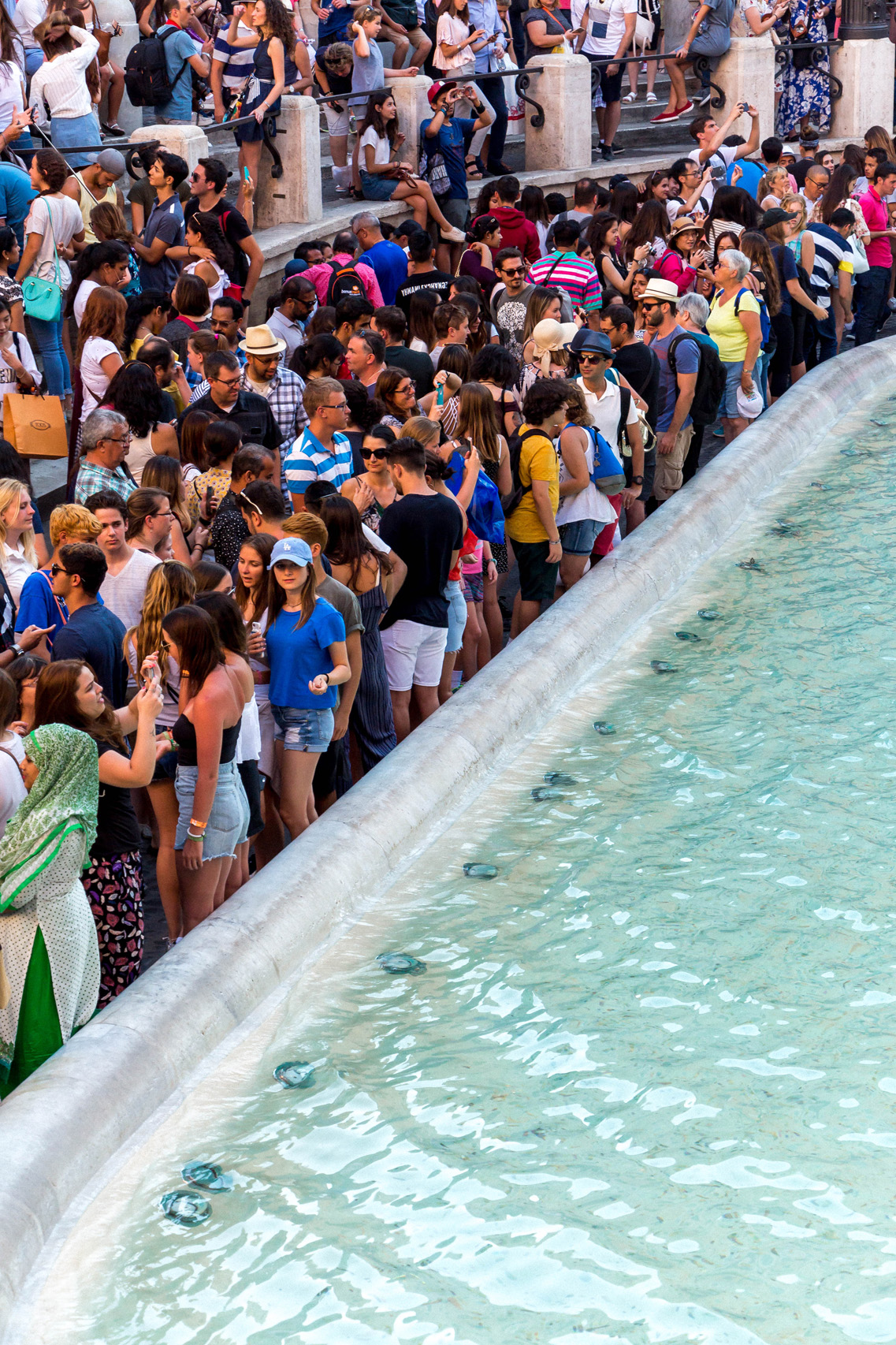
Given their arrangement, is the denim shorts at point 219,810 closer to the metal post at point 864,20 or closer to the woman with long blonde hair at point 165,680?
the woman with long blonde hair at point 165,680

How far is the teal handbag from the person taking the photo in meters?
9.28

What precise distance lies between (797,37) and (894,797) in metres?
15.9

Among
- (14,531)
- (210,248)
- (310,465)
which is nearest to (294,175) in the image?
(210,248)

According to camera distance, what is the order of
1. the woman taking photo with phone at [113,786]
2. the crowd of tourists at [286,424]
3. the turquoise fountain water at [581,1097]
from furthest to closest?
the crowd of tourists at [286,424] < the woman taking photo with phone at [113,786] < the turquoise fountain water at [581,1097]

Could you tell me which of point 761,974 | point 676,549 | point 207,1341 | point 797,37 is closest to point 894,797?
point 761,974

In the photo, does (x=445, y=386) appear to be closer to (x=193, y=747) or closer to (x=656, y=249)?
(x=193, y=747)

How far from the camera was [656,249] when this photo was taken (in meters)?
12.1

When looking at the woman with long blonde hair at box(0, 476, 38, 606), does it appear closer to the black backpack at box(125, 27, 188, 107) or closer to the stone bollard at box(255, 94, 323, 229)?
the black backpack at box(125, 27, 188, 107)

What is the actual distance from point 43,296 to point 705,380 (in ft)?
12.6

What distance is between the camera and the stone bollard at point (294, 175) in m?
13.5

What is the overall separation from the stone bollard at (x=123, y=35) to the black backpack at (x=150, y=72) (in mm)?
393

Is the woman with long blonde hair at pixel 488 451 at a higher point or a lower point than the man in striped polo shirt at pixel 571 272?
lower

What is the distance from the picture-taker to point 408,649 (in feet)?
24.2

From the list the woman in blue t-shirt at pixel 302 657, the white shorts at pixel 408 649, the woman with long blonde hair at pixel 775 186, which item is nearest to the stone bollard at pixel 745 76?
the woman with long blonde hair at pixel 775 186
